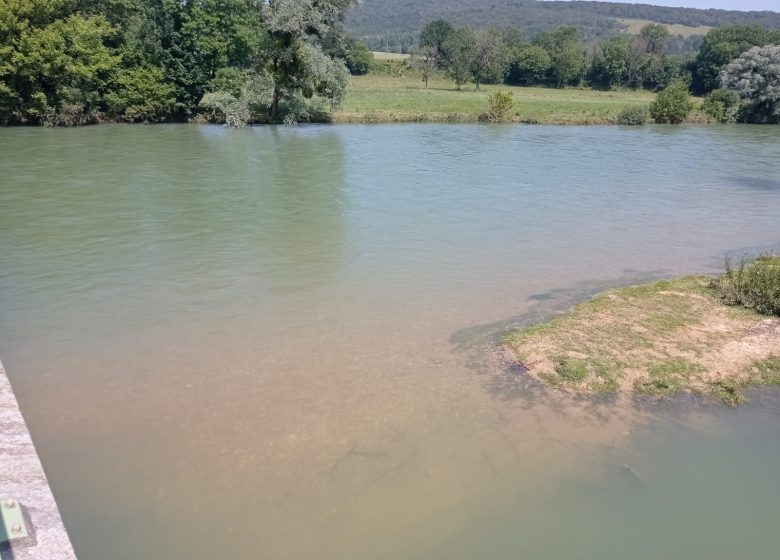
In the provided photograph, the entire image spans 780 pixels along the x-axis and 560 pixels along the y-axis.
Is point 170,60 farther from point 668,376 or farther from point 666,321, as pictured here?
point 668,376

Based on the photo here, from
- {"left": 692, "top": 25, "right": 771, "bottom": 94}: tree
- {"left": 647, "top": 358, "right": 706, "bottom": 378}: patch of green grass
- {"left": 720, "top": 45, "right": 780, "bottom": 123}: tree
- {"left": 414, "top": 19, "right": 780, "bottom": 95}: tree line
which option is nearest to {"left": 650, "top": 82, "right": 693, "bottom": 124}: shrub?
{"left": 720, "top": 45, "right": 780, "bottom": 123}: tree

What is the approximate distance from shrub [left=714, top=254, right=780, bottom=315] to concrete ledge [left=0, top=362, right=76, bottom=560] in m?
10.2

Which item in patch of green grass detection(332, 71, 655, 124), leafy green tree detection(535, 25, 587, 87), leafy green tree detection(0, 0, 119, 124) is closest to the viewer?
leafy green tree detection(0, 0, 119, 124)

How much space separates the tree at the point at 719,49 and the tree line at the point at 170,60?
55.7 metres

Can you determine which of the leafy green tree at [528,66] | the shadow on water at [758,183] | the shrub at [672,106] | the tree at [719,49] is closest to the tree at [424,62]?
the leafy green tree at [528,66]

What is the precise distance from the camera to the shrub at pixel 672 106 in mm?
46312

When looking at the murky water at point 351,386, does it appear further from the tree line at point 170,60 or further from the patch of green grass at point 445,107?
the patch of green grass at point 445,107

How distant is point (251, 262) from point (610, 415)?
27.2ft

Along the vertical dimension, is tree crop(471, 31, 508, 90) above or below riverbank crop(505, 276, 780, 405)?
above

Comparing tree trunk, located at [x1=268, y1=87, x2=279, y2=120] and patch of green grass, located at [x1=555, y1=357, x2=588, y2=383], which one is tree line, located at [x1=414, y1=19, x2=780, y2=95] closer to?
tree trunk, located at [x1=268, y1=87, x2=279, y2=120]

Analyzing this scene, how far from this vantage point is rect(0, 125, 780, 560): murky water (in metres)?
5.98

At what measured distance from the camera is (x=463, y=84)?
74.2 m

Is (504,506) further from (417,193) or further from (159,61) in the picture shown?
(159,61)

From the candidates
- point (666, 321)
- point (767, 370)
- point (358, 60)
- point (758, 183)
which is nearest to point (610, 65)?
point (358, 60)
